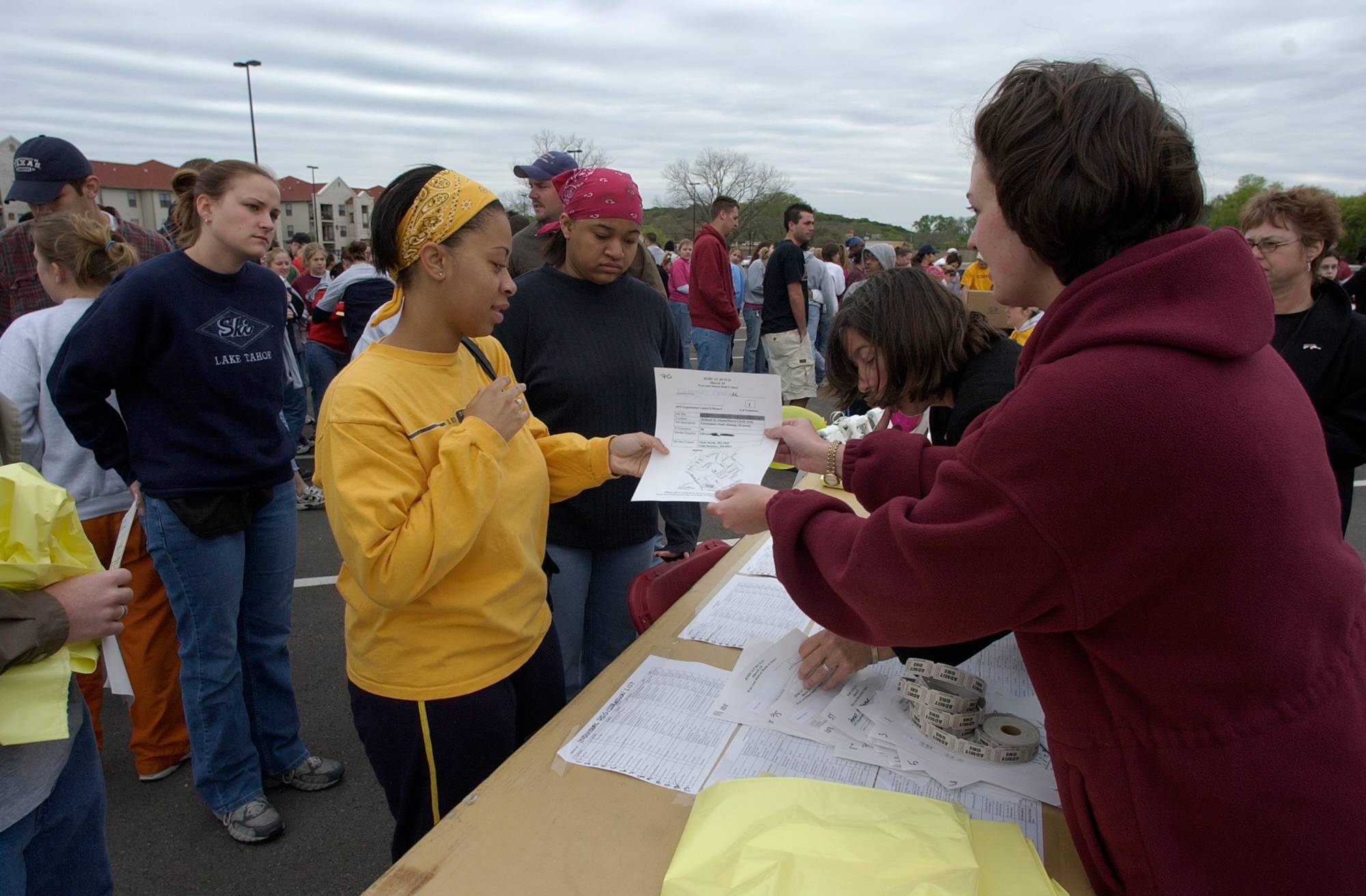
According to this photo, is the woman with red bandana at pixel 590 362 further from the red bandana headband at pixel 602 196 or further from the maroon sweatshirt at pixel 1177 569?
the maroon sweatshirt at pixel 1177 569

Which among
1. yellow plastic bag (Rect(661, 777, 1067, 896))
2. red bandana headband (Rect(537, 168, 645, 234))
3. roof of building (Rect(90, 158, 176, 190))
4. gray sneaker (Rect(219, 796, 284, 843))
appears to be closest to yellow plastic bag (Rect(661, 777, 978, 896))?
yellow plastic bag (Rect(661, 777, 1067, 896))

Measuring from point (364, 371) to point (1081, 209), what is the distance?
128 centimetres

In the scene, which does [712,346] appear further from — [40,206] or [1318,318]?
[40,206]

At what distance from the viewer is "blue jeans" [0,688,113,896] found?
1558 millimetres

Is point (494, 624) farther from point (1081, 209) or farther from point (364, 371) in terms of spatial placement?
point (1081, 209)

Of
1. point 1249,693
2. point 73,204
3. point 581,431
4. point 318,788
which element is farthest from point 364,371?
point 73,204

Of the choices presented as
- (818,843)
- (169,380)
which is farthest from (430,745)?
(169,380)

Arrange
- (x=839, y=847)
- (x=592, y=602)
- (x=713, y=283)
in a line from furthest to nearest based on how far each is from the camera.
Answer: (x=713, y=283) < (x=592, y=602) < (x=839, y=847)

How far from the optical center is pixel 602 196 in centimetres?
240

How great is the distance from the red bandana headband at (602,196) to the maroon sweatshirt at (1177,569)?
164 centimetres

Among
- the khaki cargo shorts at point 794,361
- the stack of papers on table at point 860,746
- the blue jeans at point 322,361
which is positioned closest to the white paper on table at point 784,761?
the stack of papers on table at point 860,746

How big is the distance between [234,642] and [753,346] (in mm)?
8268

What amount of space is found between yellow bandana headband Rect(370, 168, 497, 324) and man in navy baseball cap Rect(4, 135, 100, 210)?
105 inches

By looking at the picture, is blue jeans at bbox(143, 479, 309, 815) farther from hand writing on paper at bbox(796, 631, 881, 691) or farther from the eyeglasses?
the eyeglasses
